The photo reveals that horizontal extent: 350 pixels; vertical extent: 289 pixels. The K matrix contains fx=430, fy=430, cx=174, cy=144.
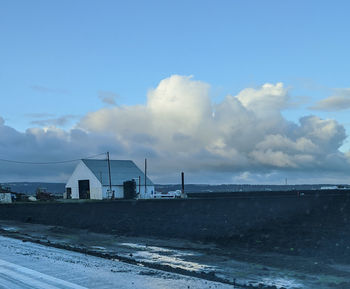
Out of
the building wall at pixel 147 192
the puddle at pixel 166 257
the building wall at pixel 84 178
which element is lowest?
the puddle at pixel 166 257

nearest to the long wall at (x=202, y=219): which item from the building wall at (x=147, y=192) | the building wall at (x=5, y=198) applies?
the building wall at (x=147, y=192)

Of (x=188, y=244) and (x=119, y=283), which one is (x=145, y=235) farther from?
(x=119, y=283)

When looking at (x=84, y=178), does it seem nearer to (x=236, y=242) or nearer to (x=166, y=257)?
(x=236, y=242)

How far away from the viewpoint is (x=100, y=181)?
6575 cm

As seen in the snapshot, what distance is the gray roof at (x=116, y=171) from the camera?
67125 mm

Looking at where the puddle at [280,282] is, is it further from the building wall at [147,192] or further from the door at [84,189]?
the door at [84,189]

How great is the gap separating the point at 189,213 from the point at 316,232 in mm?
10929

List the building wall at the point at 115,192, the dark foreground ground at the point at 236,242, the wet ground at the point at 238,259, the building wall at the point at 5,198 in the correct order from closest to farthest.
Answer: the wet ground at the point at 238,259
the dark foreground ground at the point at 236,242
the building wall at the point at 115,192
the building wall at the point at 5,198

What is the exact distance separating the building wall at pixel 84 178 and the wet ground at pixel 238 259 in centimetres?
4550

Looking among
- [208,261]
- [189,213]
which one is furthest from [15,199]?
[208,261]

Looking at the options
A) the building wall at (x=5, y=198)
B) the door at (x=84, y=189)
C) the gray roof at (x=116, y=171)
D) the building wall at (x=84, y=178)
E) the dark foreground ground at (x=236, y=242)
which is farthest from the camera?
the building wall at (x=5, y=198)

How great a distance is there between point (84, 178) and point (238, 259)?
56.8 metres

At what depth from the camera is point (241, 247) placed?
56.3 ft

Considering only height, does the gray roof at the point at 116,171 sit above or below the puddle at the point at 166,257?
above
